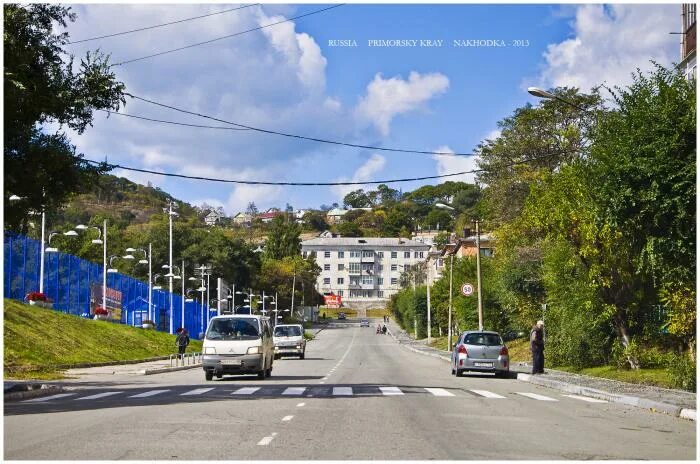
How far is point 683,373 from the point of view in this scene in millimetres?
22703

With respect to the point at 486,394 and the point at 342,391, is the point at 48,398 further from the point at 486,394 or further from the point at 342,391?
the point at 486,394

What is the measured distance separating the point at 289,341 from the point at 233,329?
76.6ft

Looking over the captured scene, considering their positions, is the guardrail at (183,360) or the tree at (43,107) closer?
the tree at (43,107)

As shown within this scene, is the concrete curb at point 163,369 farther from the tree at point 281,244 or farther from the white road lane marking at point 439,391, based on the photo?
the tree at point 281,244

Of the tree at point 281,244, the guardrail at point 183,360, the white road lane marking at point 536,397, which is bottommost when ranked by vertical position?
the guardrail at point 183,360

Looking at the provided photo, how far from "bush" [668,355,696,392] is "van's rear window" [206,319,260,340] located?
11.9m

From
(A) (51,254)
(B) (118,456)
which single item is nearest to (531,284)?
(A) (51,254)

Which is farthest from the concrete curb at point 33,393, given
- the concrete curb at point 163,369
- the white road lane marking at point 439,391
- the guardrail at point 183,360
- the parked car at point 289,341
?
the parked car at point 289,341

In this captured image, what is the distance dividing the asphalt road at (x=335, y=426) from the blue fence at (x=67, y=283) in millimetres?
23887

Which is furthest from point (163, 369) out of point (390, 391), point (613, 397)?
point (613, 397)

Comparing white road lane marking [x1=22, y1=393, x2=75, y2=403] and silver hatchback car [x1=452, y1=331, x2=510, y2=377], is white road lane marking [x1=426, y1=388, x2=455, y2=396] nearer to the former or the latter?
silver hatchback car [x1=452, y1=331, x2=510, y2=377]

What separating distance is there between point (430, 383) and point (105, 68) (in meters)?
13.0

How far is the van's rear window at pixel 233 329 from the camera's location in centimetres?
2825

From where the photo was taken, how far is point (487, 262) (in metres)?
66.0
